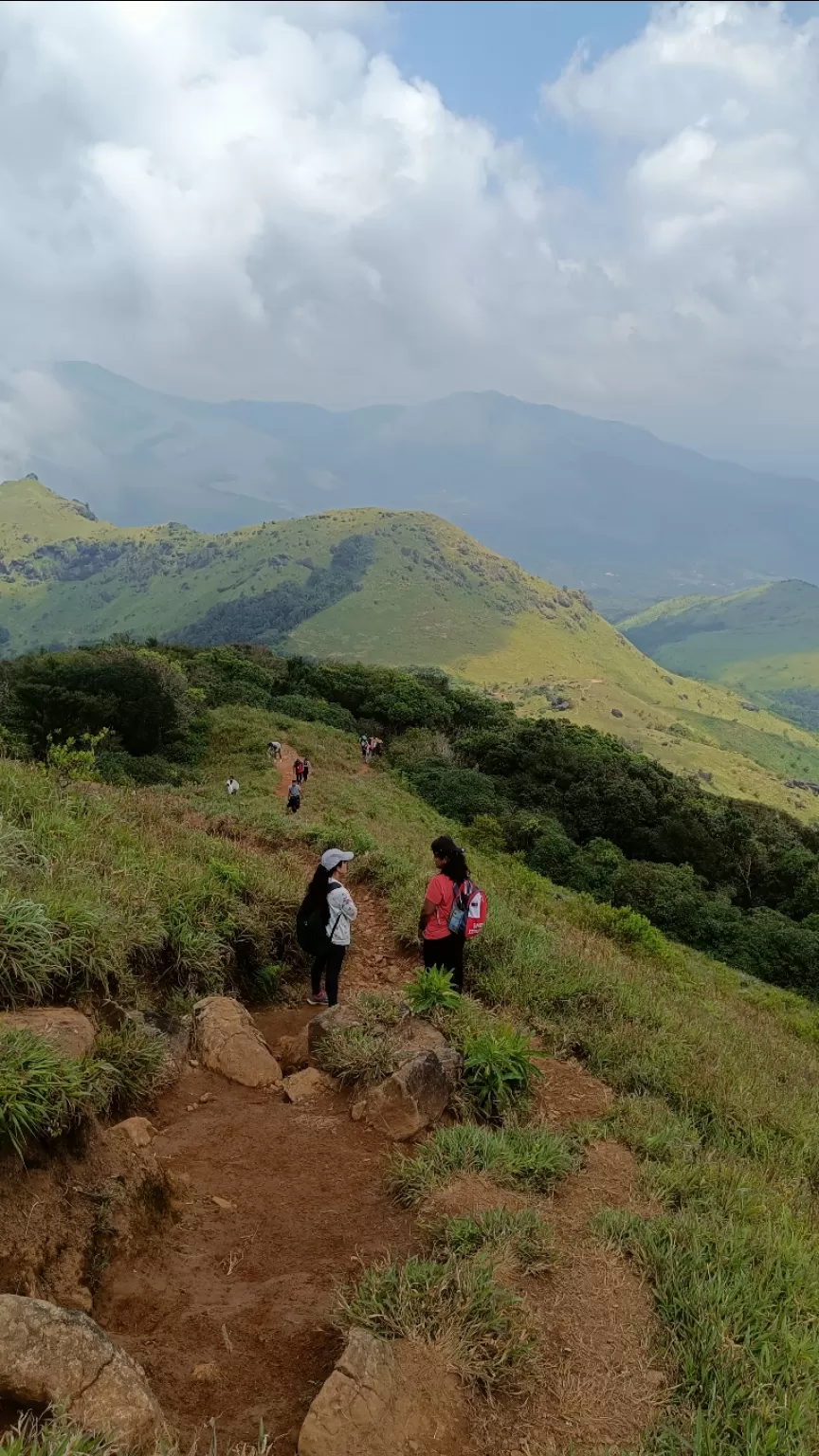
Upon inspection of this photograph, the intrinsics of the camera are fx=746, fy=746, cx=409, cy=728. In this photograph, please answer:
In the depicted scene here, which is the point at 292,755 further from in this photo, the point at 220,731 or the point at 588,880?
the point at 588,880

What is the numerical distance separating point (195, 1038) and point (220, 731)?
29.0 m

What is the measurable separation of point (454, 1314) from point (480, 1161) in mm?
1439

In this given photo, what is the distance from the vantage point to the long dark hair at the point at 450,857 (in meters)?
7.39

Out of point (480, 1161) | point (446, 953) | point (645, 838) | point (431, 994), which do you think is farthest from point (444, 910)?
point (645, 838)

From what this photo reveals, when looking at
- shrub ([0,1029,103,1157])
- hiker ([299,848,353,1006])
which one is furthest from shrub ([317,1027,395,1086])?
shrub ([0,1029,103,1157])

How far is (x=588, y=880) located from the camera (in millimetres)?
27516

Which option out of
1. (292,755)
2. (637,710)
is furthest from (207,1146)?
(637,710)

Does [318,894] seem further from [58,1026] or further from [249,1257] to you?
[249,1257]

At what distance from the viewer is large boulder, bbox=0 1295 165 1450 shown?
9.23ft

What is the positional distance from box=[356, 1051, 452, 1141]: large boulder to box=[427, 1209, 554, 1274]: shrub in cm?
117

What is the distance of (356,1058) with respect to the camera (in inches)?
234

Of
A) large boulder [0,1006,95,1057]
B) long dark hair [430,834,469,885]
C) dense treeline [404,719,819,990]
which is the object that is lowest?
dense treeline [404,719,819,990]

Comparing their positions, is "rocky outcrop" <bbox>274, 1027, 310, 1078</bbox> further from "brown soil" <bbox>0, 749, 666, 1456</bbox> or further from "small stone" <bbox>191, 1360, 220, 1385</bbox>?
"small stone" <bbox>191, 1360, 220, 1385</bbox>

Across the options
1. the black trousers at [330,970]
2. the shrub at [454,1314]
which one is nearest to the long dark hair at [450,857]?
the black trousers at [330,970]
